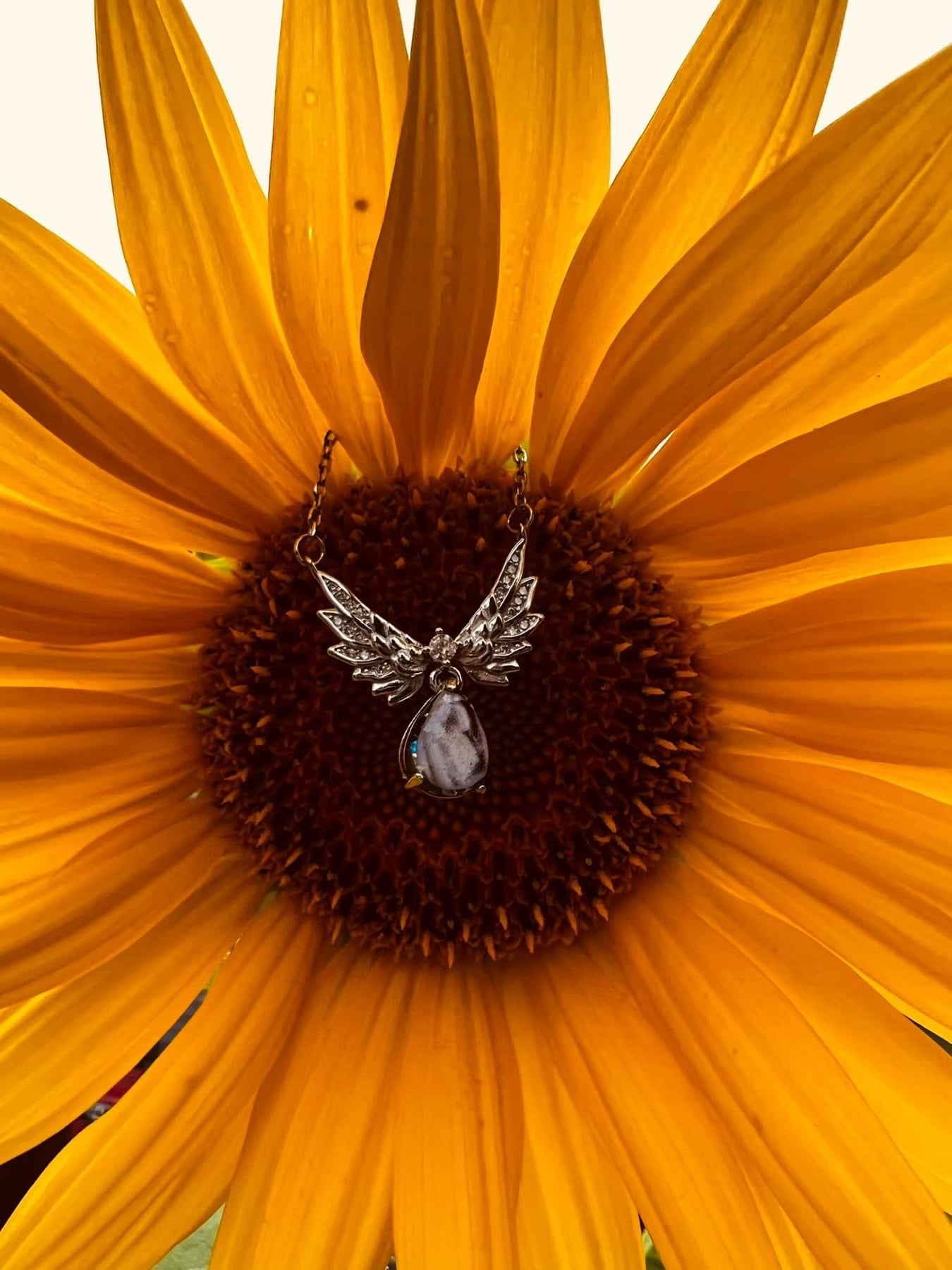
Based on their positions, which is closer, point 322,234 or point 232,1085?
point 322,234

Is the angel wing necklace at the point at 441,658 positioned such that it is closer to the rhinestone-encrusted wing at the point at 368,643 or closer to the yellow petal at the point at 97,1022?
the rhinestone-encrusted wing at the point at 368,643

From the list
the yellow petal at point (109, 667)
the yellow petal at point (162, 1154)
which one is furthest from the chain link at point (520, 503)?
the yellow petal at point (162, 1154)

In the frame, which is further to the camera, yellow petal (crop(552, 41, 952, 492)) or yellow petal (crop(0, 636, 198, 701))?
yellow petal (crop(0, 636, 198, 701))

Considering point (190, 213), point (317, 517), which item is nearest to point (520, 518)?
point (317, 517)

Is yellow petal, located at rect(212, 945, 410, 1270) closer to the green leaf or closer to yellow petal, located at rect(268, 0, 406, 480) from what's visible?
the green leaf

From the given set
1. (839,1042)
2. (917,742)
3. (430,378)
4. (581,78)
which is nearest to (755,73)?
(581,78)

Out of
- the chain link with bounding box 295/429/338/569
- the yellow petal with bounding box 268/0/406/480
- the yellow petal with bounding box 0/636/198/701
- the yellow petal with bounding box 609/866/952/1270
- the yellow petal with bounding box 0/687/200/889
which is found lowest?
the yellow petal with bounding box 609/866/952/1270

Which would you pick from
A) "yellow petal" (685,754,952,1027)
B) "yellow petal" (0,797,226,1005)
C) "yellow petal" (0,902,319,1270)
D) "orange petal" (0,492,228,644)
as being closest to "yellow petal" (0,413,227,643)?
"orange petal" (0,492,228,644)

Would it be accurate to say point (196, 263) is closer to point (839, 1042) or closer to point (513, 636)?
point (513, 636)
